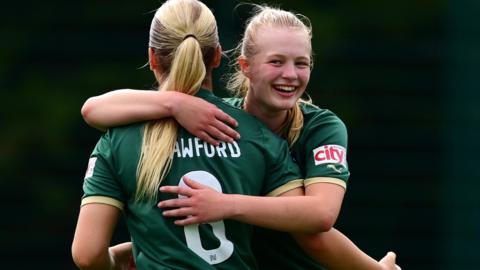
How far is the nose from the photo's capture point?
12.1 ft

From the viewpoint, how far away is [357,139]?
8570 millimetres

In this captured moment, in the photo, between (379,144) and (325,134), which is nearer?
(325,134)

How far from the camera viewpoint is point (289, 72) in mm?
3701

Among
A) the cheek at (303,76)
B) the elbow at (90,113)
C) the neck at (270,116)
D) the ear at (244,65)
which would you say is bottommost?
the elbow at (90,113)

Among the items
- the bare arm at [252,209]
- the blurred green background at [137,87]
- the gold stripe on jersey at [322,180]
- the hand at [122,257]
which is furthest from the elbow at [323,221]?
the blurred green background at [137,87]

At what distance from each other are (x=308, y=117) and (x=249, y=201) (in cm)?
47

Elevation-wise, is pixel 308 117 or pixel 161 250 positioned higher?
pixel 308 117

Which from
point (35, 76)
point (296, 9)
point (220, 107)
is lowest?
point (35, 76)

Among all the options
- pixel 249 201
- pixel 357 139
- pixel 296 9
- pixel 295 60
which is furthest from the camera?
pixel 296 9

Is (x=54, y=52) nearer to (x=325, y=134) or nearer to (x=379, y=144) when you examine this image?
(x=379, y=144)

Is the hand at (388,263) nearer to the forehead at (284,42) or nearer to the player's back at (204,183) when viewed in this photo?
the player's back at (204,183)

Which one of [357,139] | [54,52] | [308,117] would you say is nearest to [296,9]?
[357,139]

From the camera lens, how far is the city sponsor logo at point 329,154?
371 centimetres

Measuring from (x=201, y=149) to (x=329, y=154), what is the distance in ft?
1.31
